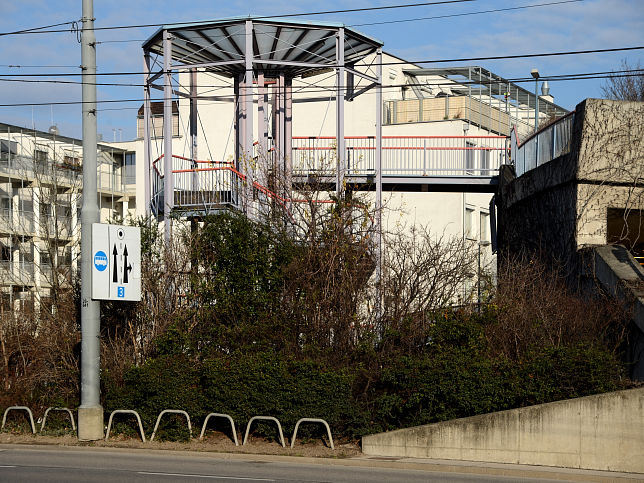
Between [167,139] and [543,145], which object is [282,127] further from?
[543,145]

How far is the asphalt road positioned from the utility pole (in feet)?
3.35

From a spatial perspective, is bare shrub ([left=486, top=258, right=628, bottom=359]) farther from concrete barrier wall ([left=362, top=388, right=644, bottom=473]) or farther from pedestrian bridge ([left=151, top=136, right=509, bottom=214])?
pedestrian bridge ([left=151, top=136, right=509, bottom=214])

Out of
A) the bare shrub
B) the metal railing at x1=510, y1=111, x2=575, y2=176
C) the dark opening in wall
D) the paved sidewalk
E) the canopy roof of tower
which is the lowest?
the paved sidewalk

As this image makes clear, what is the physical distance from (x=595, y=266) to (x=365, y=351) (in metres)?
6.00

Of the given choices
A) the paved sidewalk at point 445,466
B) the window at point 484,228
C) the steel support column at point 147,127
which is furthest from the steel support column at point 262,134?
the window at point 484,228

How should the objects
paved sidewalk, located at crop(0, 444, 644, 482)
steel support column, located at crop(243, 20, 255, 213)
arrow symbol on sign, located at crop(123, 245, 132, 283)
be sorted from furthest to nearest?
steel support column, located at crop(243, 20, 255, 213) → arrow symbol on sign, located at crop(123, 245, 132, 283) → paved sidewalk, located at crop(0, 444, 644, 482)

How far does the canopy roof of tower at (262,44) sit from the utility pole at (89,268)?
17.5 ft

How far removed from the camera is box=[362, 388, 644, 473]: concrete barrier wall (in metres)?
15.8

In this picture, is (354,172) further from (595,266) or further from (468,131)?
(468,131)

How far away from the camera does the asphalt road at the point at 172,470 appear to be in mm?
13867

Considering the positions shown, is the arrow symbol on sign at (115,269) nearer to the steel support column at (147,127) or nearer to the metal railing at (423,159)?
the steel support column at (147,127)

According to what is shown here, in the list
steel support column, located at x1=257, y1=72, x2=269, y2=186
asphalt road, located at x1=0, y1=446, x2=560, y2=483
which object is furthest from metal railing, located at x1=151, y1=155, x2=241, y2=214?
asphalt road, located at x1=0, y1=446, x2=560, y2=483

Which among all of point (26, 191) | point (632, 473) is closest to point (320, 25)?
point (632, 473)

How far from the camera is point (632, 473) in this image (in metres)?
15.7
